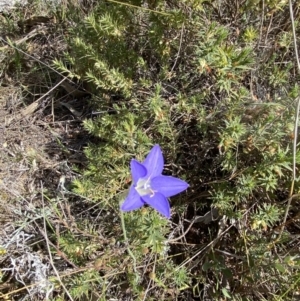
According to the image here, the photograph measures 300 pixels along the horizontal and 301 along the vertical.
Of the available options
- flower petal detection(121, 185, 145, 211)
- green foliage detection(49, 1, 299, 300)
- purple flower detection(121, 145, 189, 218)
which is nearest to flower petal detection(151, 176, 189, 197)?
purple flower detection(121, 145, 189, 218)

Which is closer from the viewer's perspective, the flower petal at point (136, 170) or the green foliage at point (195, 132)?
the flower petal at point (136, 170)

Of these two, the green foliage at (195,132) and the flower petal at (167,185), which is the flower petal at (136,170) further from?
the green foliage at (195,132)

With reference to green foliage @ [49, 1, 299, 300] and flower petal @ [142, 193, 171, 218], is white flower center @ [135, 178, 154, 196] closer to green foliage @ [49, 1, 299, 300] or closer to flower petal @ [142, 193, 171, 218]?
flower petal @ [142, 193, 171, 218]

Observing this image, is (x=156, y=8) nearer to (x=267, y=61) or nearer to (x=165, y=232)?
(x=267, y=61)

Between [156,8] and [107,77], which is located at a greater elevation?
[156,8]

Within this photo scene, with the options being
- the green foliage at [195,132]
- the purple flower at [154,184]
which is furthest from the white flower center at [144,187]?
the green foliage at [195,132]

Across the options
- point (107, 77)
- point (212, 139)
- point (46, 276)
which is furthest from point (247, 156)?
point (46, 276)

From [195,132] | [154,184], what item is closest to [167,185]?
[154,184]
